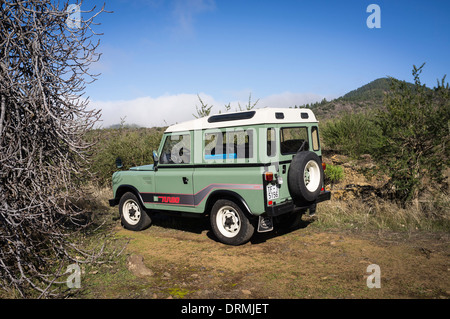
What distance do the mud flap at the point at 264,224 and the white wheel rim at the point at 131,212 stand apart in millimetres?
3107

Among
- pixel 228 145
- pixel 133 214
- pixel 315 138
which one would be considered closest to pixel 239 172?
pixel 228 145

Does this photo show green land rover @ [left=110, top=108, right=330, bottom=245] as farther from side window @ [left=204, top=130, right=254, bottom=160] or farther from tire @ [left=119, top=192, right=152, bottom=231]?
tire @ [left=119, top=192, right=152, bottom=231]

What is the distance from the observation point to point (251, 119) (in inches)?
229

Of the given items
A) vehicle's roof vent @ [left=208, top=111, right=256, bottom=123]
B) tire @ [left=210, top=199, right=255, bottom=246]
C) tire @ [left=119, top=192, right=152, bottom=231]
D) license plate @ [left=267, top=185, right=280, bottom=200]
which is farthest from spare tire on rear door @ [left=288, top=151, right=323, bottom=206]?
tire @ [left=119, top=192, right=152, bottom=231]

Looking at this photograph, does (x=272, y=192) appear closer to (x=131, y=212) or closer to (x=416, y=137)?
(x=131, y=212)

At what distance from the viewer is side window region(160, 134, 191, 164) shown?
6.75m

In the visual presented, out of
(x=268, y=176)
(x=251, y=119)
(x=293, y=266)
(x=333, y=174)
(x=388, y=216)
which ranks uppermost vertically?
(x=251, y=119)

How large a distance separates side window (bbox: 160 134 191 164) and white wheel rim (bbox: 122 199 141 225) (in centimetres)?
136

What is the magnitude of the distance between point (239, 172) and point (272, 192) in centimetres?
66

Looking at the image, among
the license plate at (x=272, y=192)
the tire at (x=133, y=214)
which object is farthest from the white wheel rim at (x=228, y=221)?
the tire at (x=133, y=214)

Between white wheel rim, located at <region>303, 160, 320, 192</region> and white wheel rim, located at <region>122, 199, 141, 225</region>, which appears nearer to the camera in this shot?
white wheel rim, located at <region>303, 160, 320, 192</region>

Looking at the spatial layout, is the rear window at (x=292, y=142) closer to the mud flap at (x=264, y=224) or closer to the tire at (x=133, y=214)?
the mud flap at (x=264, y=224)

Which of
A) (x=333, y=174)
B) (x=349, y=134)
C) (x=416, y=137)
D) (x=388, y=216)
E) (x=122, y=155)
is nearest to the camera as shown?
(x=388, y=216)
